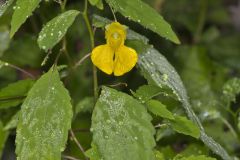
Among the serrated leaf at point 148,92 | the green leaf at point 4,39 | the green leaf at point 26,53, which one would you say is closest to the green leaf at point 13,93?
the serrated leaf at point 148,92

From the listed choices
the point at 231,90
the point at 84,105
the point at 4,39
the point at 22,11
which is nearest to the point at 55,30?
the point at 22,11

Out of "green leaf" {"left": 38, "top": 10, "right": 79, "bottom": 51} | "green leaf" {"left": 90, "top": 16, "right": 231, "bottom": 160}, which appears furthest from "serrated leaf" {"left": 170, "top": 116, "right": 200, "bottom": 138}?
"green leaf" {"left": 38, "top": 10, "right": 79, "bottom": 51}

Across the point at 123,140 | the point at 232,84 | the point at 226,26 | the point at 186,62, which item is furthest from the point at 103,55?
the point at 226,26

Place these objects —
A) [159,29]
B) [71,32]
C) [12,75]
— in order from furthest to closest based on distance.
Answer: [71,32] < [12,75] < [159,29]

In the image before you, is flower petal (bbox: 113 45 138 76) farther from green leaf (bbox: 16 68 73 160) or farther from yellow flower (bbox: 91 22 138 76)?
green leaf (bbox: 16 68 73 160)

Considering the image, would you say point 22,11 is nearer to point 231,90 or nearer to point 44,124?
point 44,124

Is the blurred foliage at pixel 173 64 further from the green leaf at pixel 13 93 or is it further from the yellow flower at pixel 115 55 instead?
the yellow flower at pixel 115 55

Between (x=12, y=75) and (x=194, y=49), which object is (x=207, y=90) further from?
(x=12, y=75)
